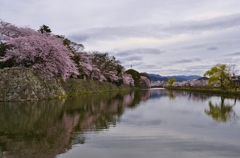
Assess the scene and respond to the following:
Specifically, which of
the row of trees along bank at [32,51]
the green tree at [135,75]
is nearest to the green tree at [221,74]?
the row of trees along bank at [32,51]

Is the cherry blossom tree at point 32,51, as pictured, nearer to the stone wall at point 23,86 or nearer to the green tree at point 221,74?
the stone wall at point 23,86

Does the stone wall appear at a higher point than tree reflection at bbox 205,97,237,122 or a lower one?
higher

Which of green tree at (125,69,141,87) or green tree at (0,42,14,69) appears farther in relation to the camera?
green tree at (125,69,141,87)

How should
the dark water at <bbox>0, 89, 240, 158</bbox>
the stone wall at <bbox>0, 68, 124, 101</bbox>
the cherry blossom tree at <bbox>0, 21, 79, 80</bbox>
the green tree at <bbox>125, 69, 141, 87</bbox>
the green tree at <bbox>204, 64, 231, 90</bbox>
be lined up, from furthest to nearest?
1. the green tree at <bbox>125, 69, 141, 87</bbox>
2. the green tree at <bbox>204, 64, 231, 90</bbox>
3. the cherry blossom tree at <bbox>0, 21, 79, 80</bbox>
4. the stone wall at <bbox>0, 68, 124, 101</bbox>
5. the dark water at <bbox>0, 89, 240, 158</bbox>

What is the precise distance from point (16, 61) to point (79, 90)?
15730 millimetres

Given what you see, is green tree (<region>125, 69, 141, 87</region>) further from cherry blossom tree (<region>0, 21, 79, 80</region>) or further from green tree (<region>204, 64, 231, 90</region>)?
cherry blossom tree (<region>0, 21, 79, 80</region>)

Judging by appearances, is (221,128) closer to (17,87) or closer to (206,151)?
(206,151)

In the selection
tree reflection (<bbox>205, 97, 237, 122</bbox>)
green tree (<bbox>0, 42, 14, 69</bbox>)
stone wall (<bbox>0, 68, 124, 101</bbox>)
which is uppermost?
green tree (<bbox>0, 42, 14, 69</bbox>)

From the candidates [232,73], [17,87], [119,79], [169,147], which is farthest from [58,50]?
[119,79]

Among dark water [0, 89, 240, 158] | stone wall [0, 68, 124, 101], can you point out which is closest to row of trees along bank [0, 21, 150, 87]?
stone wall [0, 68, 124, 101]

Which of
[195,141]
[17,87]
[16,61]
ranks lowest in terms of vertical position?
[195,141]

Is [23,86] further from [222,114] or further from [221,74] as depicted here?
[221,74]

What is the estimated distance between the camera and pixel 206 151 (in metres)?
7.77

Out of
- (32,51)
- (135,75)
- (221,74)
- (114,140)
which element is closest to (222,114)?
(114,140)
